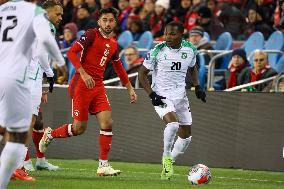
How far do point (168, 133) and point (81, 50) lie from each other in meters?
1.79

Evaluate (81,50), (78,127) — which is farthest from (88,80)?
(78,127)

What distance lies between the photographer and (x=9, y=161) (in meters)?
10.7

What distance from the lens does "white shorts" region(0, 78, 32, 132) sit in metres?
10.9

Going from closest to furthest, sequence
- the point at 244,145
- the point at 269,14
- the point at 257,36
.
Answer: the point at 244,145 → the point at 257,36 → the point at 269,14

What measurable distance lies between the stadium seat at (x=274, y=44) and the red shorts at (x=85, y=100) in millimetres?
5974

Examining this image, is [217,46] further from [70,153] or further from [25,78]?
[25,78]

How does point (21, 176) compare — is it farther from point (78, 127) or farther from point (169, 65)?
point (169, 65)

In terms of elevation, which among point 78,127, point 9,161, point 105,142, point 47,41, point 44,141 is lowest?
point 44,141

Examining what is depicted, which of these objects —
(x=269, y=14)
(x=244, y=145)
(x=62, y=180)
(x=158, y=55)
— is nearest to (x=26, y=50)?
(x=62, y=180)

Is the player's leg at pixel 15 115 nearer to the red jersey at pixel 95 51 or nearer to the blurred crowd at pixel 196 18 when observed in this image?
the red jersey at pixel 95 51

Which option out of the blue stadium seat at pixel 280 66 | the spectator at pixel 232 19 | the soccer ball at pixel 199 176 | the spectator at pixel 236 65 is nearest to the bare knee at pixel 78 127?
the soccer ball at pixel 199 176

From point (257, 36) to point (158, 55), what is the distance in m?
6.43

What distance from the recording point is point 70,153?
62.8 feet

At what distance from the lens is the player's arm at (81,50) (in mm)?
14258
